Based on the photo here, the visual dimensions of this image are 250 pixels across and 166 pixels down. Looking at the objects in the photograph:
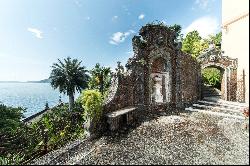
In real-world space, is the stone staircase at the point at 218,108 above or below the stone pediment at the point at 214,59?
below

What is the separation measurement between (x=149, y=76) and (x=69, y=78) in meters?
23.2

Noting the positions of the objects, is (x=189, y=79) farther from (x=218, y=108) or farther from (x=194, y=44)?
(x=194, y=44)

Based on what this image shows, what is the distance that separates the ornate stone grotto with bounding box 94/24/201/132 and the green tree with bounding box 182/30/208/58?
11685 mm

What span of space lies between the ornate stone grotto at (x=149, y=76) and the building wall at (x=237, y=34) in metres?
5.01

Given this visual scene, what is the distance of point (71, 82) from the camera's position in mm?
36781

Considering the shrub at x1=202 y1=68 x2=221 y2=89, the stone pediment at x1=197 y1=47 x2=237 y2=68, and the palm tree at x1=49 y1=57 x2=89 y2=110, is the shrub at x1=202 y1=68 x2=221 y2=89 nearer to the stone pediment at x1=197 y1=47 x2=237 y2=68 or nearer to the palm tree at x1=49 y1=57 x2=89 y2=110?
the stone pediment at x1=197 y1=47 x2=237 y2=68

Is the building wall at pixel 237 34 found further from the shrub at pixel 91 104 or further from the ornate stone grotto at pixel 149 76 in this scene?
the shrub at pixel 91 104

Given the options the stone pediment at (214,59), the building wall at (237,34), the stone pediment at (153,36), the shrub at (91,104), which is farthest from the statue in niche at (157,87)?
the shrub at (91,104)

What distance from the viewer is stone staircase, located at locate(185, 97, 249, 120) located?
15023 millimetres

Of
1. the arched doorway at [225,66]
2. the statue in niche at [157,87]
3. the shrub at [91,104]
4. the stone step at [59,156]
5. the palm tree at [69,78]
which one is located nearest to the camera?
the stone step at [59,156]

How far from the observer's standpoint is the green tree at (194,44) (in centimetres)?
2891

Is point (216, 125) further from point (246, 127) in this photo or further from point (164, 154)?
point (164, 154)

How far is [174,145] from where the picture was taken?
32.7 ft

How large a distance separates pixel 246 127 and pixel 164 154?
5.27 m
